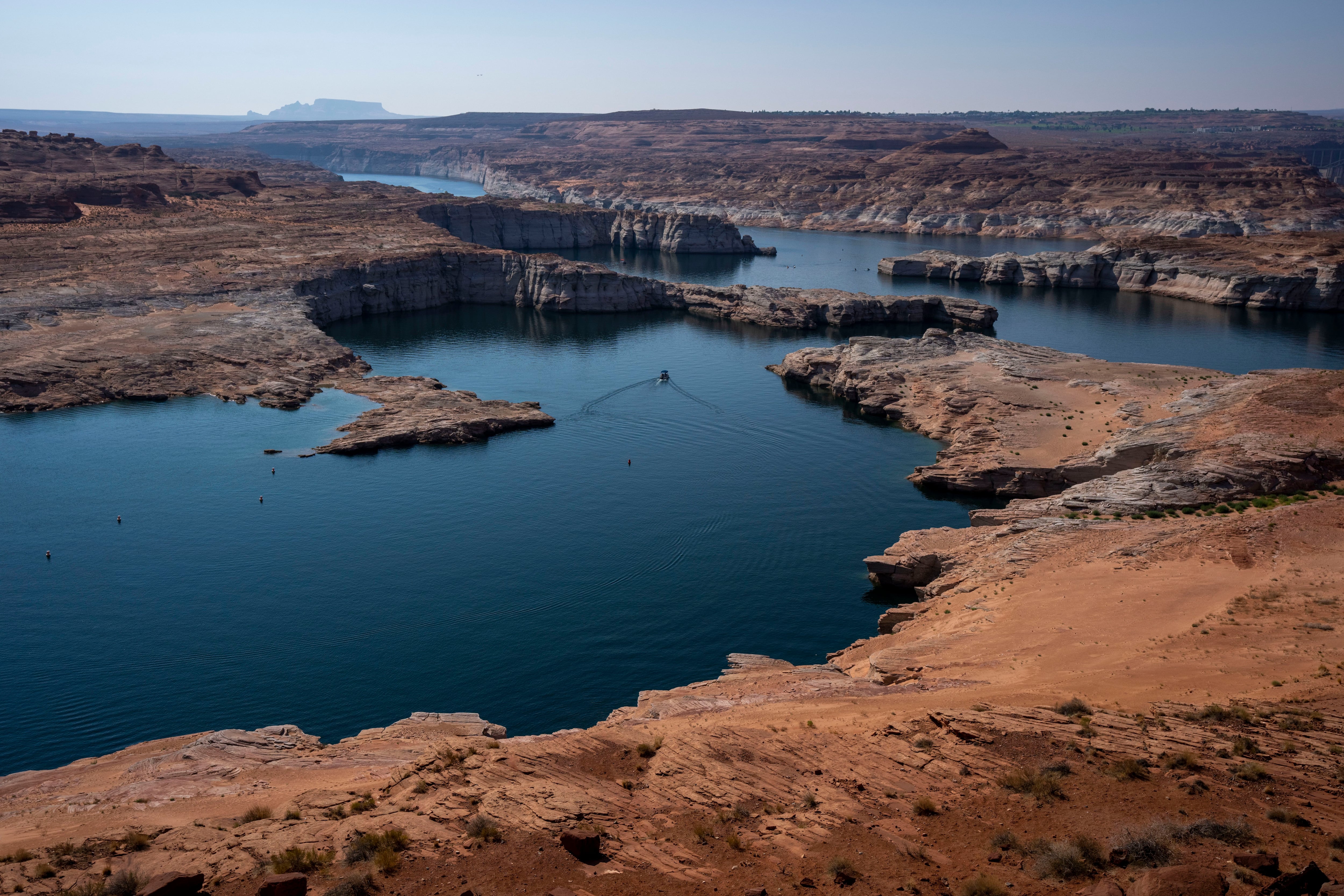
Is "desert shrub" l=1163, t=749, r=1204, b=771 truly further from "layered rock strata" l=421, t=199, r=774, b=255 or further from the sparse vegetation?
"layered rock strata" l=421, t=199, r=774, b=255

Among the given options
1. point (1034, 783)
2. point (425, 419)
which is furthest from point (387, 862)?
point (425, 419)

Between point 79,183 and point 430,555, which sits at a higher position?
point 79,183

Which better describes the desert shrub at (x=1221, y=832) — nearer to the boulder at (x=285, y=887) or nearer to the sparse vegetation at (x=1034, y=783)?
the sparse vegetation at (x=1034, y=783)

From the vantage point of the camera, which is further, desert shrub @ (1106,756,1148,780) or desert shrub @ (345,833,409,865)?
desert shrub @ (1106,756,1148,780)

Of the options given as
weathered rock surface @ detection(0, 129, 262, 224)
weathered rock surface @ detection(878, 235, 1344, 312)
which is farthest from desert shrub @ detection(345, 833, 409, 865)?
weathered rock surface @ detection(878, 235, 1344, 312)

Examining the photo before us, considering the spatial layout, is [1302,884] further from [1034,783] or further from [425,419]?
[425,419]
